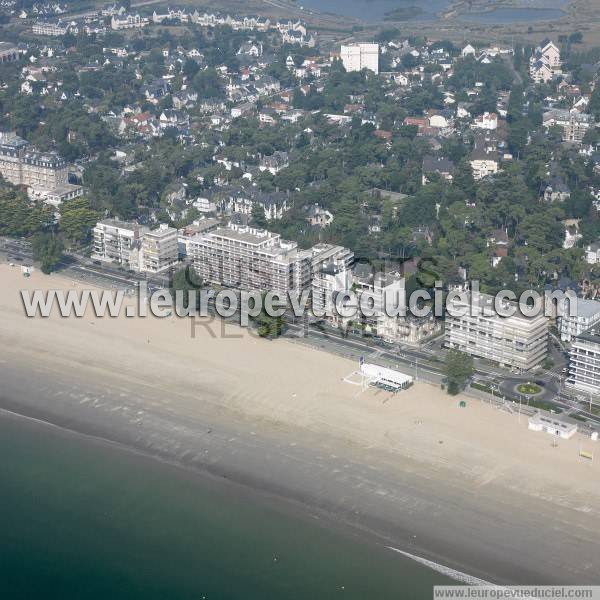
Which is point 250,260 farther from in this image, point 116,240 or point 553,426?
point 553,426

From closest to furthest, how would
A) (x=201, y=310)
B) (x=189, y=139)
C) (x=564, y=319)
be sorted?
1. (x=564, y=319)
2. (x=201, y=310)
3. (x=189, y=139)

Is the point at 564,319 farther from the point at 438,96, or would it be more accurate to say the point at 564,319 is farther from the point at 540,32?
the point at 540,32

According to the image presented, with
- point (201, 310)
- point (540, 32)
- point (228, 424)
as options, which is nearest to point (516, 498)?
point (228, 424)

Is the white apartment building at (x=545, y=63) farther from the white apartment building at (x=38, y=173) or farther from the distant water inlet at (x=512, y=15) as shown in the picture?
the white apartment building at (x=38, y=173)

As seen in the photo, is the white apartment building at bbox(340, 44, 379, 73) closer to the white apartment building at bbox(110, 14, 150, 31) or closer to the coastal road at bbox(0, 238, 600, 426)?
the white apartment building at bbox(110, 14, 150, 31)

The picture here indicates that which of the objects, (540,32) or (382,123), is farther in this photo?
(540,32)

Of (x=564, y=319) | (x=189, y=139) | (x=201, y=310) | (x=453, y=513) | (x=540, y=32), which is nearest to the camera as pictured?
(x=453, y=513)

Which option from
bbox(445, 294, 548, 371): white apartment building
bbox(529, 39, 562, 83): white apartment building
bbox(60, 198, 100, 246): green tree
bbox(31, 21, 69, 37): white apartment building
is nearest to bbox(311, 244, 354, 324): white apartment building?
bbox(445, 294, 548, 371): white apartment building
